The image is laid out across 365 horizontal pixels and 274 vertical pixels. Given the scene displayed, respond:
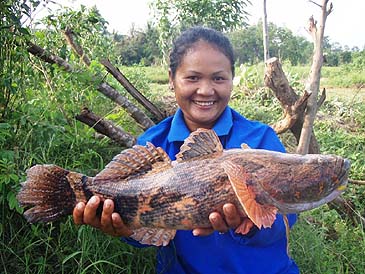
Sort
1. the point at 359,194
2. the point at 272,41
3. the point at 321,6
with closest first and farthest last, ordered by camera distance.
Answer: the point at 321,6
the point at 359,194
the point at 272,41

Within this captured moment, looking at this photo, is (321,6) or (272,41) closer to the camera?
(321,6)

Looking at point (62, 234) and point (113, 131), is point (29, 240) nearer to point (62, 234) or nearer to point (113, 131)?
point (62, 234)

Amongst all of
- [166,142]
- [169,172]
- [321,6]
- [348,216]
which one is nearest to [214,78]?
[166,142]

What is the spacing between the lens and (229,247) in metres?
2.41

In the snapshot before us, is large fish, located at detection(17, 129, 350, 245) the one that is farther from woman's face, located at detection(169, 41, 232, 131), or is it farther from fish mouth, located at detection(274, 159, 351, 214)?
woman's face, located at detection(169, 41, 232, 131)

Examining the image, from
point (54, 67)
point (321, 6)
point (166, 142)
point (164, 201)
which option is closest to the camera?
point (164, 201)

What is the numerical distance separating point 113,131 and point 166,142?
32.5 inches

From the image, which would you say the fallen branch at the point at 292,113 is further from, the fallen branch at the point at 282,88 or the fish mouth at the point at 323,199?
the fish mouth at the point at 323,199

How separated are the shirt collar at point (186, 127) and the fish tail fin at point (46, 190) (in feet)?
2.53

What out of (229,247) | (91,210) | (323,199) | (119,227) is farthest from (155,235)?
(323,199)

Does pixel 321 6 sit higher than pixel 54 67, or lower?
higher

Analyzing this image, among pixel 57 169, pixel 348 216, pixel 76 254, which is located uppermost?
pixel 57 169

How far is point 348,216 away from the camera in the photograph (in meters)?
4.40

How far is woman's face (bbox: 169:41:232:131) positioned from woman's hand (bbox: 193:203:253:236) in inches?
33.8
